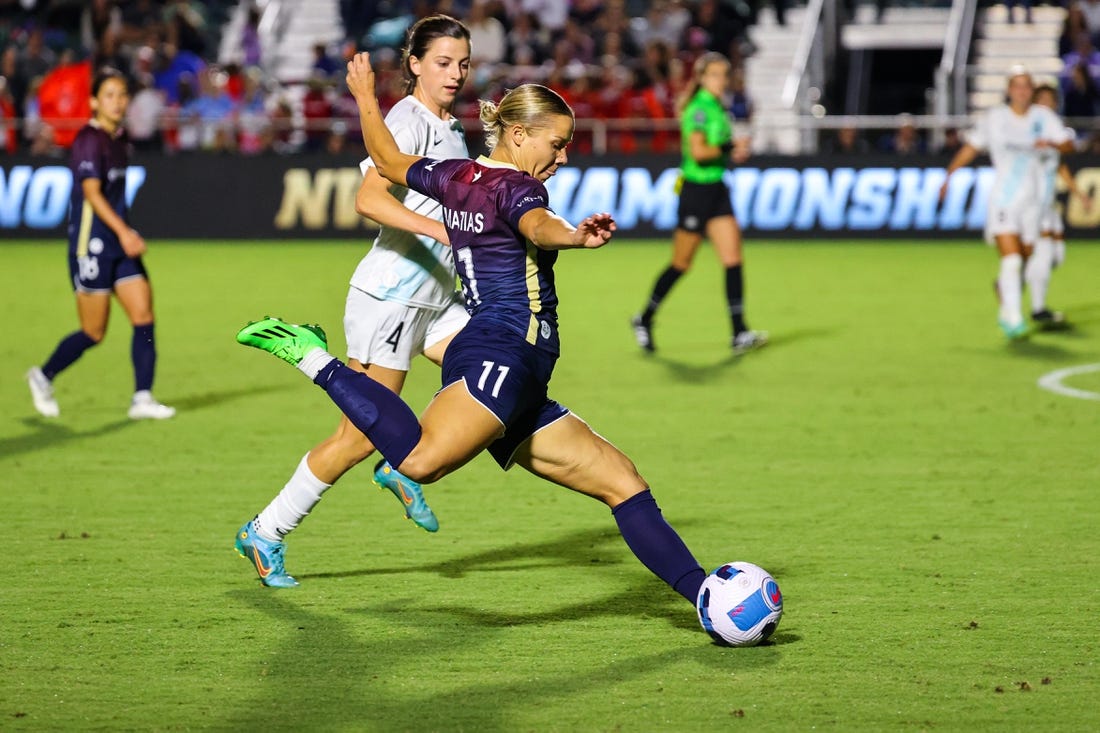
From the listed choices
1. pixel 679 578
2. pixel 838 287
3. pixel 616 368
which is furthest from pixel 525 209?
pixel 838 287

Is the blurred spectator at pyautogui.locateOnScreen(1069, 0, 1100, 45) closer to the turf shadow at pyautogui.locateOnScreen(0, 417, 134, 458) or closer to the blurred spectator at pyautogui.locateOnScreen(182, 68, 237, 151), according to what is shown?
the blurred spectator at pyautogui.locateOnScreen(182, 68, 237, 151)

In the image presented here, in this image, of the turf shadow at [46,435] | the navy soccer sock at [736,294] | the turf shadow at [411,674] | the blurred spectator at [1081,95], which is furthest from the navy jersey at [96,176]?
the blurred spectator at [1081,95]

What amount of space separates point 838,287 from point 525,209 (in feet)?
41.1

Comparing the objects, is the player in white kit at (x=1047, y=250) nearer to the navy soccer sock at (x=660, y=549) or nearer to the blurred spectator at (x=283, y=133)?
the navy soccer sock at (x=660, y=549)

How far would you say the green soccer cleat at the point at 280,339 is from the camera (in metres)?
5.39

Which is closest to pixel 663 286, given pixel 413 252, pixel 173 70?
pixel 413 252

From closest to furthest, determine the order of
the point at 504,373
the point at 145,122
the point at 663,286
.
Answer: the point at 504,373, the point at 663,286, the point at 145,122

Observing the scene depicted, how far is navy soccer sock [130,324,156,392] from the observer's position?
9.85 meters

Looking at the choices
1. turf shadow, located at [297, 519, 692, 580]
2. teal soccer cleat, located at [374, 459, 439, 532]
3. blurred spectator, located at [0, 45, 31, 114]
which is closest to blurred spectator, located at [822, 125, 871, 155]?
blurred spectator, located at [0, 45, 31, 114]

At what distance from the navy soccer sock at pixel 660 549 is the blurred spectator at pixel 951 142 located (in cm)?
1675

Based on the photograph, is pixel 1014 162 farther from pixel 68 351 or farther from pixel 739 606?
pixel 739 606

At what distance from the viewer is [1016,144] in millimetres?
13258

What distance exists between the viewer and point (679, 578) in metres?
5.39

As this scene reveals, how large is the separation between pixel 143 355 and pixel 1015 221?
281 inches
